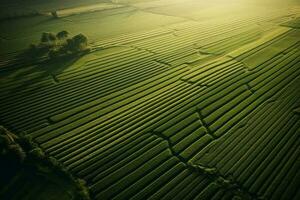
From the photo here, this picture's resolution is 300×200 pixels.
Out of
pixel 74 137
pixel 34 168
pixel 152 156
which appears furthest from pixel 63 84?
pixel 152 156

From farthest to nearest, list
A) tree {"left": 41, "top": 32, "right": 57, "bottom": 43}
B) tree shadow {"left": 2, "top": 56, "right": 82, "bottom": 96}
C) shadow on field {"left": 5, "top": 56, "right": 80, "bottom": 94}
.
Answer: tree {"left": 41, "top": 32, "right": 57, "bottom": 43} → shadow on field {"left": 5, "top": 56, "right": 80, "bottom": 94} → tree shadow {"left": 2, "top": 56, "right": 82, "bottom": 96}

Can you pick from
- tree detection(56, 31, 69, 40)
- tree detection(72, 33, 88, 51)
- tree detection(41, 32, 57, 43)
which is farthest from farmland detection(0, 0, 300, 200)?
tree detection(56, 31, 69, 40)

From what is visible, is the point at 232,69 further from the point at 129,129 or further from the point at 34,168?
the point at 34,168

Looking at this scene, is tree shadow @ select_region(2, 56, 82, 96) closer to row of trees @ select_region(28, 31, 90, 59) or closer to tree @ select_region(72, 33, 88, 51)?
row of trees @ select_region(28, 31, 90, 59)

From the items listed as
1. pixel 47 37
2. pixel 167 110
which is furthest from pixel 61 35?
pixel 167 110

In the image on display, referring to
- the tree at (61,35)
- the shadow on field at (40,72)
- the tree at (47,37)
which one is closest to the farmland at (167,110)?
the shadow on field at (40,72)

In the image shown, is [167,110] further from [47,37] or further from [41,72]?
[47,37]
